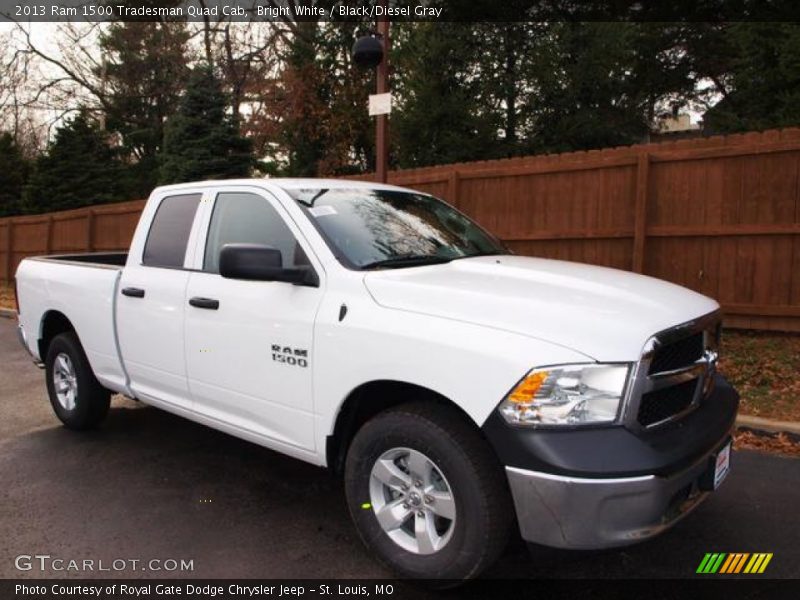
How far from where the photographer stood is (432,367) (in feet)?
8.83

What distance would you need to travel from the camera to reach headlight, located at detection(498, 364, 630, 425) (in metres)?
2.46

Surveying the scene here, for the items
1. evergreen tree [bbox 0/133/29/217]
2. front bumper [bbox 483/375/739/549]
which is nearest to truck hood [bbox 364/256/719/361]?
front bumper [bbox 483/375/739/549]

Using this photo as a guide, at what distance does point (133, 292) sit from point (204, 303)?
A: 0.86 metres

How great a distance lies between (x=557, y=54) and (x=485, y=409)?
13873 millimetres

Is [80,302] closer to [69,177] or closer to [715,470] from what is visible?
[715,470]

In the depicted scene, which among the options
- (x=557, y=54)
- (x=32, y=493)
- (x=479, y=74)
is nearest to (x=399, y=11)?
(x=479, y=74)

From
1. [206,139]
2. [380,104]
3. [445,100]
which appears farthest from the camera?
[206,139]

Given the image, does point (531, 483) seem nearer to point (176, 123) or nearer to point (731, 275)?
point (731, 275)

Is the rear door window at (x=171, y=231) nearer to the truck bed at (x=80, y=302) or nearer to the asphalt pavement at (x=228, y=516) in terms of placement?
the truck bed at (x=80, y=302)

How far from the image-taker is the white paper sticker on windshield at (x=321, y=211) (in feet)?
11.6

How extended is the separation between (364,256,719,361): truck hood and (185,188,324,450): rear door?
0.50 metres

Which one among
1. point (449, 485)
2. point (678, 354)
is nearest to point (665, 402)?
point (678, 354)

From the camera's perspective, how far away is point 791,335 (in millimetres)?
7285

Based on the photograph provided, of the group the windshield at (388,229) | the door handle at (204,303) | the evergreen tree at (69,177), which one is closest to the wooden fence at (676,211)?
the windshield at (388,229)
